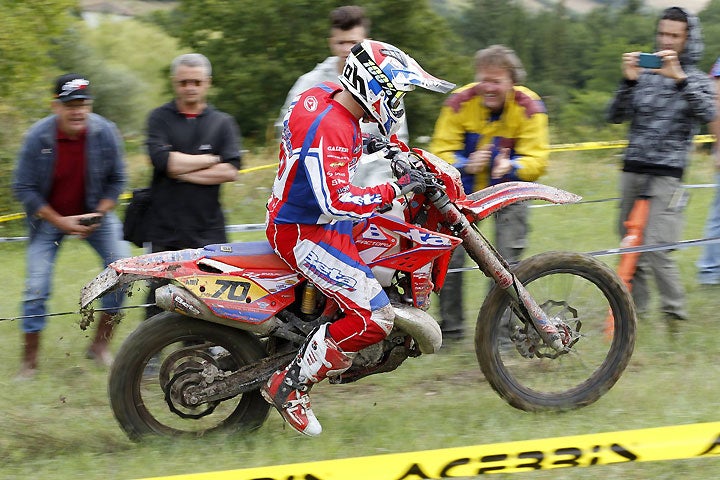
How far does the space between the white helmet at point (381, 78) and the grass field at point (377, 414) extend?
5.44ft

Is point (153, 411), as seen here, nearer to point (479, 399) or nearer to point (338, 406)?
point (338, 406)

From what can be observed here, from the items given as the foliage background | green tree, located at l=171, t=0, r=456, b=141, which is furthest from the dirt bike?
green tree, located at l=171, t=0, r=456, b=141

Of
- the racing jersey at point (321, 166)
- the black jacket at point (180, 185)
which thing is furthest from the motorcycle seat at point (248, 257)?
the black jacket at point (180, 185)

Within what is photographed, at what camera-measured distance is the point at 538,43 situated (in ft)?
194

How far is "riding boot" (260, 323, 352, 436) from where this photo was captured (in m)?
4.69

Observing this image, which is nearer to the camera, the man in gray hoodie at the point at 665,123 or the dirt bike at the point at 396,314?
the dirt bike at the point at 396,314

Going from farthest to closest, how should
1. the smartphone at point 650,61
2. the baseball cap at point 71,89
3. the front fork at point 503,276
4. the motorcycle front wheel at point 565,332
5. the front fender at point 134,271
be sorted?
the smartphone at point 650,61 → the baseball cap at point 71,89 → the motorcycle front wheel at point 565,332 → the front fork at point 503,276 → the front fender at point 134,271

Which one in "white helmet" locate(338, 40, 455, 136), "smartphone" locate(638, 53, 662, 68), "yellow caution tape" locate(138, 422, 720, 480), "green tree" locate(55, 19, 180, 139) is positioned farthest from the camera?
"green tree" locate(55, 19, 180, 139)

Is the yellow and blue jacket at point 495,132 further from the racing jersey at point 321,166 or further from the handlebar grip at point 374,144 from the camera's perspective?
the racing jersey at point 321,166

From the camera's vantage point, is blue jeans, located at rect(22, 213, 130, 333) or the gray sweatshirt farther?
the gray sweatshirt

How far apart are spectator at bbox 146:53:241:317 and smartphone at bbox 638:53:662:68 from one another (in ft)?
8.70

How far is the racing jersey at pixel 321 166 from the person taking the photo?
439 centimetres

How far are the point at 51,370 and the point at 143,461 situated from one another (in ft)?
6.46

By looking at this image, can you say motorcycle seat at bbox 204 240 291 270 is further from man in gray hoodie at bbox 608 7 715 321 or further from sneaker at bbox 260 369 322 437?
man in gray hoodie at bbox 608 7 715 321
